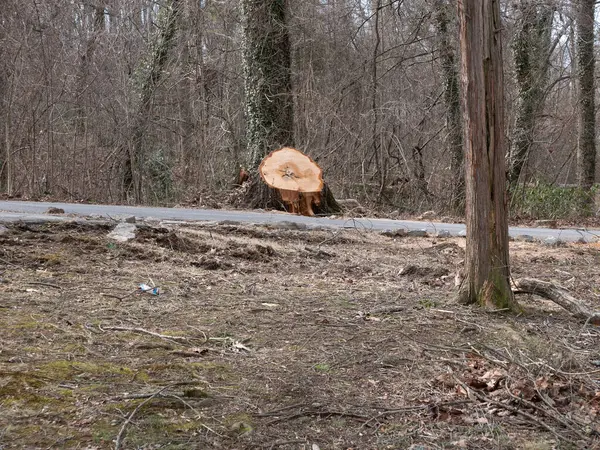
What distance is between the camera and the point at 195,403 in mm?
3059

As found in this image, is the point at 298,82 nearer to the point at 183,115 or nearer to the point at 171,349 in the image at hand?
the point at 183,115

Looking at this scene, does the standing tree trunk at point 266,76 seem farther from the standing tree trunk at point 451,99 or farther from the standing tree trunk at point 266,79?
the standing tree trunk at point 451,99

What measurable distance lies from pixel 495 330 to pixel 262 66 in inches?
393

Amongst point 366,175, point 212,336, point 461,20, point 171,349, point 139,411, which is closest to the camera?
point 139,411

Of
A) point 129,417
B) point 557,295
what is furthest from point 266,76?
point 129,417

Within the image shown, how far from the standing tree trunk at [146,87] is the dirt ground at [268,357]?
8.43m

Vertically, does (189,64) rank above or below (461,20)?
above

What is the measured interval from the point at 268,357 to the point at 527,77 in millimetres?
12800

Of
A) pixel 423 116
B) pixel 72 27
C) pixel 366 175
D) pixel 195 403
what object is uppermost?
pixel 72 27

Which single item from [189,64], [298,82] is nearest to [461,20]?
[298,82]

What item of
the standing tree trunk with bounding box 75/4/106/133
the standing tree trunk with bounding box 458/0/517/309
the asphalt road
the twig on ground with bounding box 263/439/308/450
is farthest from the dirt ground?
the standing tree trunk with bounding box 75/4/106/133

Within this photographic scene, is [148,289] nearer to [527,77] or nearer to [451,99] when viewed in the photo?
[451,99]

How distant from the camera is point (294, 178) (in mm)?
11656

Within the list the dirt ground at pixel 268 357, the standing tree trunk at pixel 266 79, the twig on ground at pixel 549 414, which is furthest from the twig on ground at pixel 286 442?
the standing tree trunk at pixel 266 79
